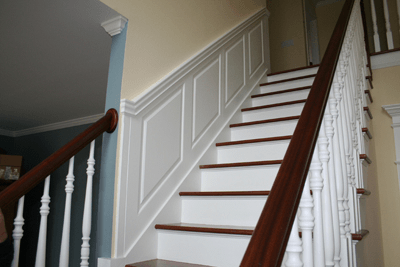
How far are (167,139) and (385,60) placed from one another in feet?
8.45

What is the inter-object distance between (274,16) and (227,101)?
3.19 meters

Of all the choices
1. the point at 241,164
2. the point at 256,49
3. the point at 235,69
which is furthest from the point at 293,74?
the point at 241,164

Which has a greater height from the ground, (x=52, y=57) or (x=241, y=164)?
(x=52, y=57)

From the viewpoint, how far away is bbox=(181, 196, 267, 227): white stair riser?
1.80 meters

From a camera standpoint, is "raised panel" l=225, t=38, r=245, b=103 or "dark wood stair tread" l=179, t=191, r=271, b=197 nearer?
"dark wood stair tread" l=179, t=191, r=271, b=197

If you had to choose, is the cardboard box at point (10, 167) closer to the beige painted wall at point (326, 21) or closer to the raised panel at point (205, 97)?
the raised panel at point (205, 97)

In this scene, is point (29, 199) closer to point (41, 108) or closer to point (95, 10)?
point (41, 108)

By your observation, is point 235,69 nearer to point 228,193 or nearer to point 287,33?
point 228,193

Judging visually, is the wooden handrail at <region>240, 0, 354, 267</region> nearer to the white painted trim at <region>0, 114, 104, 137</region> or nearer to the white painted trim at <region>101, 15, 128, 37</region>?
the white painted trim at <region>101, 15, 128, 37</region>

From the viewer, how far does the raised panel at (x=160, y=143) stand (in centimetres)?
185

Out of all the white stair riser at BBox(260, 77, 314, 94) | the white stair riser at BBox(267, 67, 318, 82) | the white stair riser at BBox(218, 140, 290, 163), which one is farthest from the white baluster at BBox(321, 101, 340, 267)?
the white stair riser at BBox(267, 67, 318, 82)

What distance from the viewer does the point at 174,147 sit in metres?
2.09

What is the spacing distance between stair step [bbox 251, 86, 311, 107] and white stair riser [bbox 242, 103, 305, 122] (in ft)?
0.84

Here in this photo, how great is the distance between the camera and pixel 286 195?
0.74 metres
